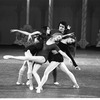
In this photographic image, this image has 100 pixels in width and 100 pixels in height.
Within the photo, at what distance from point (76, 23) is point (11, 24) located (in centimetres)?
518

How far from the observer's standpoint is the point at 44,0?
2330cm

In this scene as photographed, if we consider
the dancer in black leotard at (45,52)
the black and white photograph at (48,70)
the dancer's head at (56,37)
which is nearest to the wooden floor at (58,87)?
the black and white photograph at (48,70)

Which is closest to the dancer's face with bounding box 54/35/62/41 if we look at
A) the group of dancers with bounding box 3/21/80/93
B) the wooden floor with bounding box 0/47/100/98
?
the group of dancers with bounding box 3/21/80/93

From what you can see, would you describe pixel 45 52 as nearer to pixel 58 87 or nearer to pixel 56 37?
pixel 56 37

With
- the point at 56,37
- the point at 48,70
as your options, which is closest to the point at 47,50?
the point at 56,37

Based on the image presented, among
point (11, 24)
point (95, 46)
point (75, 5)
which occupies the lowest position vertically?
point (95, 46)

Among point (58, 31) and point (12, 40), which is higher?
point (58, 31)

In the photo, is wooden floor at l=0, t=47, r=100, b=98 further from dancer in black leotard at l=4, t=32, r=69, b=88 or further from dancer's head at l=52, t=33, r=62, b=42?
dancer's head at l=52, t=33, r=62, b=42

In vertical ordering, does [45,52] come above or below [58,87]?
above

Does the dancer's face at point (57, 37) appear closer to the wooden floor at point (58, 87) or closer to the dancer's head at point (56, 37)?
the dancer's head at point (56, 37)

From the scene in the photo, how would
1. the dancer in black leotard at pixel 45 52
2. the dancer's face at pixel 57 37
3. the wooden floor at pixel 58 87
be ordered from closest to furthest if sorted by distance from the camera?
1. the wooden floor at pixel 58 87
2. the dancer in black leotard at pixel 45 52
3. the dancer's face at pixel 57 37

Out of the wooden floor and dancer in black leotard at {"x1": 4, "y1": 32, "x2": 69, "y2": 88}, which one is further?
dancer in black leotard at {"x1": 4, "y1": 32, "x2": 69, "y2": 88}

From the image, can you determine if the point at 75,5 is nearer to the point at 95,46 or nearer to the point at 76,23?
the point at 76,23

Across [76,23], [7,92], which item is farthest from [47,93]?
[76,23]
